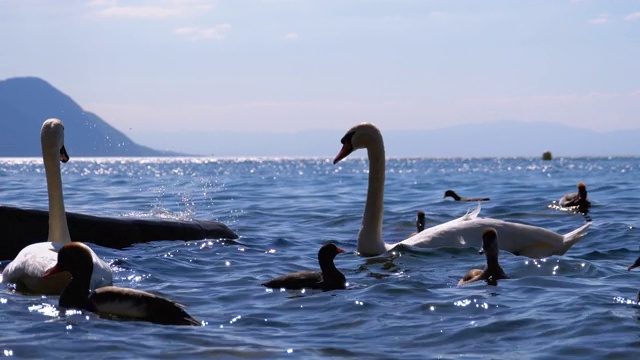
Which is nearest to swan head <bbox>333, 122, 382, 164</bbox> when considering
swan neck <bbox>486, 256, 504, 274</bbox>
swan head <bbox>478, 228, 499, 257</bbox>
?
swan head <bbox>478, 228, 499, 257</bbox>

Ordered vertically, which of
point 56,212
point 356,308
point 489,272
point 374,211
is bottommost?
point 356,308

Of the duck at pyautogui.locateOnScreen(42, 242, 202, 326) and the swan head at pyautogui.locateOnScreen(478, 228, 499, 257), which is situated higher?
the swan head at pyautogui.locateOnScreen(478, 228, 499, 257)

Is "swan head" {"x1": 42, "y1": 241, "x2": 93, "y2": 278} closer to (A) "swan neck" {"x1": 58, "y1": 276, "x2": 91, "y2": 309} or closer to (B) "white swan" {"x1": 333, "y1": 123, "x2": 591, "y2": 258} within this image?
(A) "swan neck" {"x1": 58, "y1": 276, "x2": 91, "y2": 309}

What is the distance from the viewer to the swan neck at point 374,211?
41.3 ft

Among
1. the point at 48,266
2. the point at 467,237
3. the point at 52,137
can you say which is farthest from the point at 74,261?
the point at 467,237

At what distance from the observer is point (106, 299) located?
8688 mm

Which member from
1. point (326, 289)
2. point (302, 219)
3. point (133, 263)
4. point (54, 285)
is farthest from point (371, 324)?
point (302, 219)

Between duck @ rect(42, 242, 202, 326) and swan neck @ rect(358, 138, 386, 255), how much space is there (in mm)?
3998

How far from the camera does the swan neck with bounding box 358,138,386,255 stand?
495 inches

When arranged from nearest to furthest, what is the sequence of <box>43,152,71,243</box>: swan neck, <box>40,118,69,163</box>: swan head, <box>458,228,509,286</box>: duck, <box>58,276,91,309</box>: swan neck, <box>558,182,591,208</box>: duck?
<box>58,276,91,309</box>: swan neck → <box>458,228,509,286</box>: duck → <box>43,152,71,243</box>: swan neck → <box>40,118,69,163</box>: swan head → <box>558,182,591,208</box>: duck

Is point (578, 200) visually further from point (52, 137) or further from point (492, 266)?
point (52, 137)

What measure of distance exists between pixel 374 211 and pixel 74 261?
4432 millimetres

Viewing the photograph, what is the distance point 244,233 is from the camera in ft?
51.8

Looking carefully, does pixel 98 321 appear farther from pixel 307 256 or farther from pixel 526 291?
pixel 307 256
